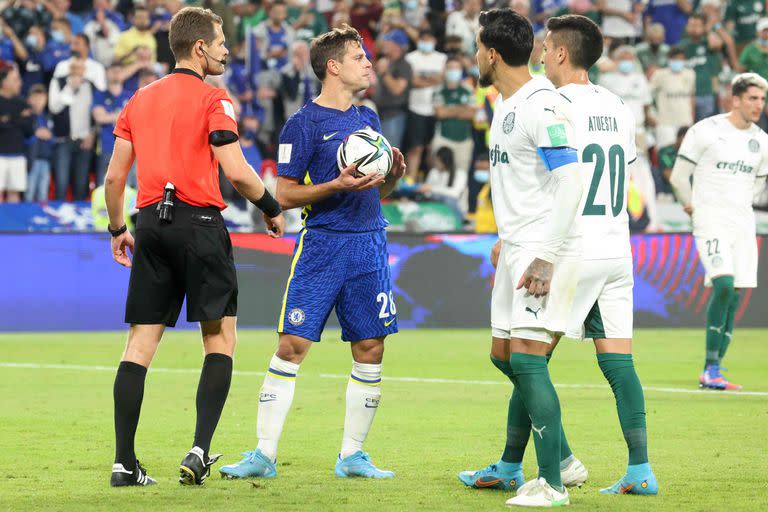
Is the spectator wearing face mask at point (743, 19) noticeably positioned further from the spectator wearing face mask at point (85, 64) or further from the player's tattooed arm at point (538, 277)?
the player's tattooed arm at point (538, 277)

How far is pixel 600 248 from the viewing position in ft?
20.1

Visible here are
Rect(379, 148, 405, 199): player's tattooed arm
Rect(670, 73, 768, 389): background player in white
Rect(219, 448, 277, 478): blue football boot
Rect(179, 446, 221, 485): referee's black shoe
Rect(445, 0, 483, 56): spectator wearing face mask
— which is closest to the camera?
Rect(179, 446, 221, 485): referee's black shoe

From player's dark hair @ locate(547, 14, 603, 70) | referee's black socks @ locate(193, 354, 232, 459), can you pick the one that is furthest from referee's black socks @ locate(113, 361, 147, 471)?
player's dark hair @ locate(547, 14, 603, 70)

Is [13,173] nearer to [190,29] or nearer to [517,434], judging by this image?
[190,29]

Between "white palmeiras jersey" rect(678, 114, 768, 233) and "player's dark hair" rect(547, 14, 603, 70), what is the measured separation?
5.32 metres

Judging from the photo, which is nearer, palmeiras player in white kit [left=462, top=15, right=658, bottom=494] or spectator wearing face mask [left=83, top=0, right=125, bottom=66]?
palmeiras player in white kit [left=462, top=15, right=658, bottom=494]

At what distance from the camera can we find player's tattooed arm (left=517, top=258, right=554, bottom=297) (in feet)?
18.1

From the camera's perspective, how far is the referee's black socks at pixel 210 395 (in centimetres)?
624

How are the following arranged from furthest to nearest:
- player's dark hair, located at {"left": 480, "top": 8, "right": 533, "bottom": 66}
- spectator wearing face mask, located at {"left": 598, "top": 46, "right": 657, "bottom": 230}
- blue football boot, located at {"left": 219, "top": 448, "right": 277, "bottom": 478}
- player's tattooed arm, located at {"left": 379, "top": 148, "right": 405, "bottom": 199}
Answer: spectator wearing face mask, located at {"left": 598, "top": 46, "right": 657, "bottom": 230} < player's tattooed arm, located at {"left": 379, "top": 148, "right": 405, "bottom": 199} < blue football boot, located at {"left": 219, "top": 448, "right": 277, "bottom": 478} < player's dark hair, located at {"left": 480, "top": 8, "right": 533, "bottom": 66}

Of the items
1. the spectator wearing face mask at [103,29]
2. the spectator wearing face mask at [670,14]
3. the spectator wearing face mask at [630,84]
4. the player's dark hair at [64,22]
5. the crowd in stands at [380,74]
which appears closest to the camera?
the crowd in stands at [380,74]

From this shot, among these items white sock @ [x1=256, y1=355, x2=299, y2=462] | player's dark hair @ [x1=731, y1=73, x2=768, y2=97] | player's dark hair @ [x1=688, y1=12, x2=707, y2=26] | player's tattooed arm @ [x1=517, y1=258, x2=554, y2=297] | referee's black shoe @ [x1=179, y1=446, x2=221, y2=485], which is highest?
player's dark hair @ [x1=688, y1=12, x2=707, y2=26]

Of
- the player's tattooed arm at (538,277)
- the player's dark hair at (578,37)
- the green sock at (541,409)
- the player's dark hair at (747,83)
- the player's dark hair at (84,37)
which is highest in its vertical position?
the player's dark hair at (84,37)

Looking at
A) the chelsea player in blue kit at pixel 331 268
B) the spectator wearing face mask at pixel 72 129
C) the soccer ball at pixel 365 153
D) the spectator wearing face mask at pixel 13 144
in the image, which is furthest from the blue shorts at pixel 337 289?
the spectator wearing face mask at pixel 13 144

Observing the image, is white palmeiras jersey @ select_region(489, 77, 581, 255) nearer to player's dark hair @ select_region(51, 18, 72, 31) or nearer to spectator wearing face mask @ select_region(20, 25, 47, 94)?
spectator wearing face mask @ select_region(20, 25, 47, 94)
